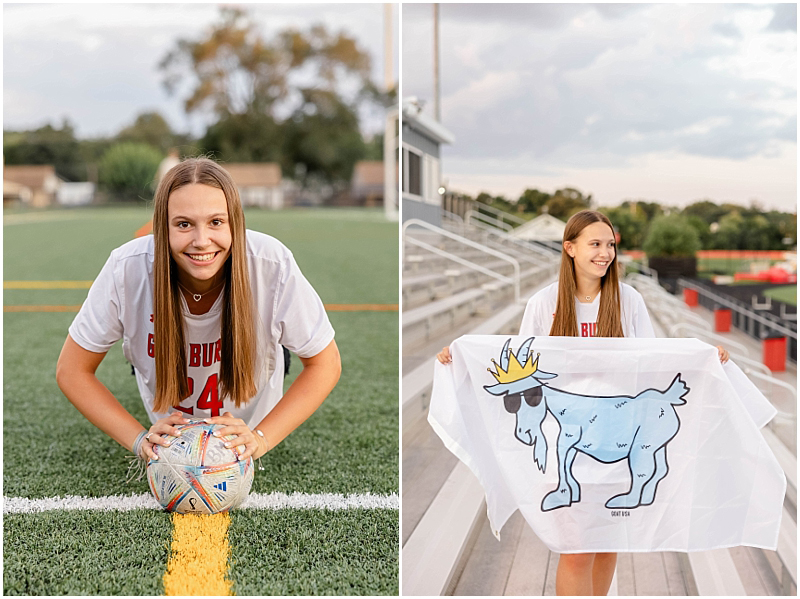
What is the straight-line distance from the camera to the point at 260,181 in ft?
119

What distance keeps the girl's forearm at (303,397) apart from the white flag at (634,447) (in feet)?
1.82

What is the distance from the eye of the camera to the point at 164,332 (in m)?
1.83

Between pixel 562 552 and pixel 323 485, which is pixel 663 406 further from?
pixel 323 485

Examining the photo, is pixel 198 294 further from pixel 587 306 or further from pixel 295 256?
pixel 295 256

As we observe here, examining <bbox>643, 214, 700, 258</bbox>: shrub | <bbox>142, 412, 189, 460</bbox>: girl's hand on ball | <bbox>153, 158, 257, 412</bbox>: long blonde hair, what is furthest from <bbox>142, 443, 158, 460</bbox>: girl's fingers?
<bbox>643, 214, 700, 258</bbox>: shrub

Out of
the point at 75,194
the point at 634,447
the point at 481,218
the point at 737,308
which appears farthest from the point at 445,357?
the point at 75,194

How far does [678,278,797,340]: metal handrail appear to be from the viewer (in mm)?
8795

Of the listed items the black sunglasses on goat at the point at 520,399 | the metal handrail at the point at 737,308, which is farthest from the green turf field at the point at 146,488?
the metal handrail at the point at 737,308

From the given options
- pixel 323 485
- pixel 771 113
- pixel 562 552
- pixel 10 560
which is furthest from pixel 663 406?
pixel 771 113

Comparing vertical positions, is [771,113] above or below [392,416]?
above

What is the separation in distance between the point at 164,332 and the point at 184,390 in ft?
0.84

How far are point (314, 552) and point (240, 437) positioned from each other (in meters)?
0.38

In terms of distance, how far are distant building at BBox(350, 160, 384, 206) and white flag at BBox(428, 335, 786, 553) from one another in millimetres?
34846

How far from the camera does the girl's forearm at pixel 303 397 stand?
190 centimetres
